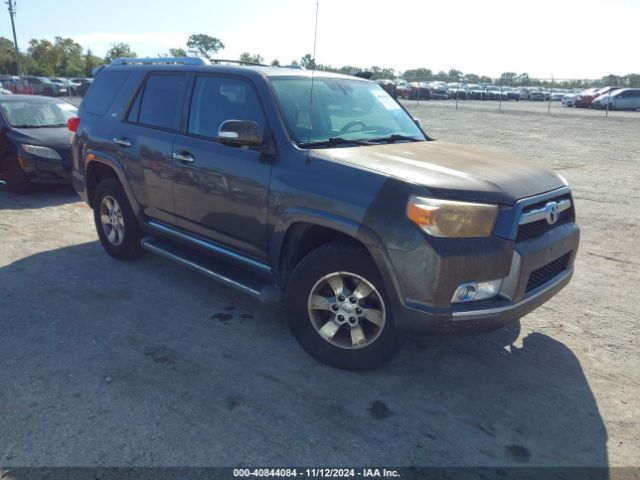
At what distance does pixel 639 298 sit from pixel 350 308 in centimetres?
306

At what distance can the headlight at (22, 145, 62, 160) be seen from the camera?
27.0ft

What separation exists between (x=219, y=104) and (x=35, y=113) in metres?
6.56

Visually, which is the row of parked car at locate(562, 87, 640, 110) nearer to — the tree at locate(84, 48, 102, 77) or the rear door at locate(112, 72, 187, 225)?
the rear door at locate(112, 72, 187, 225)

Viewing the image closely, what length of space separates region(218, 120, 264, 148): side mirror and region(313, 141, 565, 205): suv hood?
1.38 feet

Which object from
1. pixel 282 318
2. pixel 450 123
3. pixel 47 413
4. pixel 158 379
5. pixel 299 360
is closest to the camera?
pixel 47 413

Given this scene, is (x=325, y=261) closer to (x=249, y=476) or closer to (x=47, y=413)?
(x=249, y=476)

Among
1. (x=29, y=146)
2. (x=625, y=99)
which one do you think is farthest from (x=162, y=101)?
(x=625, y=99)

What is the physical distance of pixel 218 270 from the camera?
416 centimetres

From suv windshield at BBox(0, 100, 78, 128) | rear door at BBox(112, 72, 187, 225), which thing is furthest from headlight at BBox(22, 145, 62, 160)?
rear door at BBox(112, 72, 187, 225)

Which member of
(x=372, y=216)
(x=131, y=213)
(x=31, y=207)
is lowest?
(x=31, y=207)

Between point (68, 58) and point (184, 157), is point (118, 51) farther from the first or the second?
point (184, 157)

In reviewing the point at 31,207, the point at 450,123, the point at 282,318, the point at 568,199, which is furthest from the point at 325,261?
the point at 450,123

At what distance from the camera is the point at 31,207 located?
7859 millimetres

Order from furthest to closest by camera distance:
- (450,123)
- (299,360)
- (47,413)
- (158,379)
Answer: (450,123) < (299,360) < (158,379) < (47,413)
